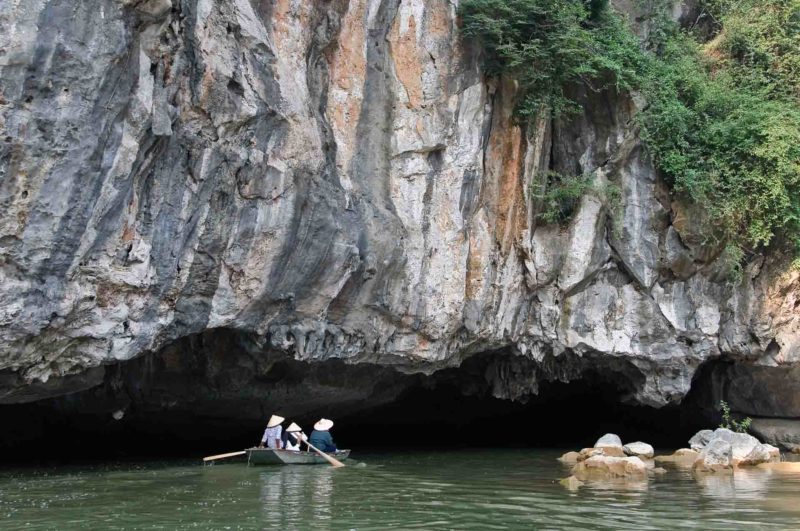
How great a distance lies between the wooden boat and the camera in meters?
13.0

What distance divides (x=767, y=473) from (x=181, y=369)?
10.5 m

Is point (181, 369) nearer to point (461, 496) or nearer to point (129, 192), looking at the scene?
point (129, 192)

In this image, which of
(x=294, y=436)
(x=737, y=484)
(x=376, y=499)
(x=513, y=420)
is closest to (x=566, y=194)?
(x=737, y=484)

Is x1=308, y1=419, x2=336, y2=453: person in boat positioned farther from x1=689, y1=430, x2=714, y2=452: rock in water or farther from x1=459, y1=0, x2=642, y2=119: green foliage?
x1=689, y1=430, x2=714, y2=452: rock in water

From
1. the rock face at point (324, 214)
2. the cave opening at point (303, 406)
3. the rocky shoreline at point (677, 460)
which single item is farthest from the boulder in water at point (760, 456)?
the cave opening at point (303, 406)

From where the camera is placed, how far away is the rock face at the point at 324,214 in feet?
30.6

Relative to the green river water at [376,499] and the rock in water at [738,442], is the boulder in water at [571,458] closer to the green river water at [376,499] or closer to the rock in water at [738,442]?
the green river water at [376,499]

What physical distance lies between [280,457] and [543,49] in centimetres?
840

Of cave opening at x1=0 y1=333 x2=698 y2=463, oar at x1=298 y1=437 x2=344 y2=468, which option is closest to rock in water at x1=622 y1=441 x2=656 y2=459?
cave opening at x1=0 y1=333 x2=698 y2=463

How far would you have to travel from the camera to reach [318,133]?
1211 centimetres

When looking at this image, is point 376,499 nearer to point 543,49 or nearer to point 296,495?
point 296,495

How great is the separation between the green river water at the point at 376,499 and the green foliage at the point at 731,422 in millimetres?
3952

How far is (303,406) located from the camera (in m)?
17.2

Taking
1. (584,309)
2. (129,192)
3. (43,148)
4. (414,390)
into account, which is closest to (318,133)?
(129,192)
